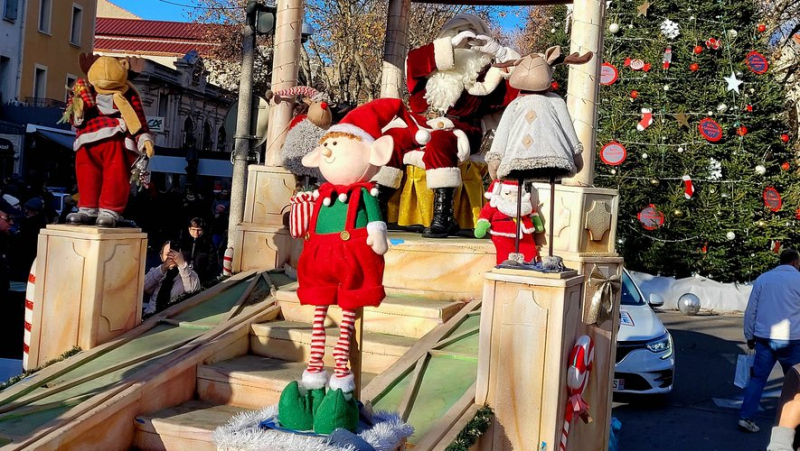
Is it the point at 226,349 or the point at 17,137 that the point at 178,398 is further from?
the point at 17,137

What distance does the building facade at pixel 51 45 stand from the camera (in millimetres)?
32781

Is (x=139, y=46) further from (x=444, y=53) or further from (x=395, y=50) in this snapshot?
(x=444, y=53)

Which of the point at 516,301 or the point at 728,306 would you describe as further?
the point at 728,306

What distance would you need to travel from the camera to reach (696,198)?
17.2m

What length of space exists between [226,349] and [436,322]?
149cm

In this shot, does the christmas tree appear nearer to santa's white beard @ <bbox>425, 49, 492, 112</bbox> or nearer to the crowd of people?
the crowd of people

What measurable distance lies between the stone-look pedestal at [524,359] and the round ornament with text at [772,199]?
12.9 meters

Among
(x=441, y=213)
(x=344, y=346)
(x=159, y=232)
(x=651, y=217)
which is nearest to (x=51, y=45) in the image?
(x=159, y=232)

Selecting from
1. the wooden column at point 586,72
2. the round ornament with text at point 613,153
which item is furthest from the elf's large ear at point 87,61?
the round ornament with text at point 613,153

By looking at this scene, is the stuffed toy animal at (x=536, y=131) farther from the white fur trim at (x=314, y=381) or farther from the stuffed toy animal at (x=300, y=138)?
the stuffed toy animal at (x=300, y=138)

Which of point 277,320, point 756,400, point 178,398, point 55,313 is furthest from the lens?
point 756,400

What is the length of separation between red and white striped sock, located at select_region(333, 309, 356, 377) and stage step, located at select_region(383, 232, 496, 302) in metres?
2.55

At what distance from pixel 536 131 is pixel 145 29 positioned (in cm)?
5180

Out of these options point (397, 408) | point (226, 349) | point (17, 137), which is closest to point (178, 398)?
point (226, 349)
